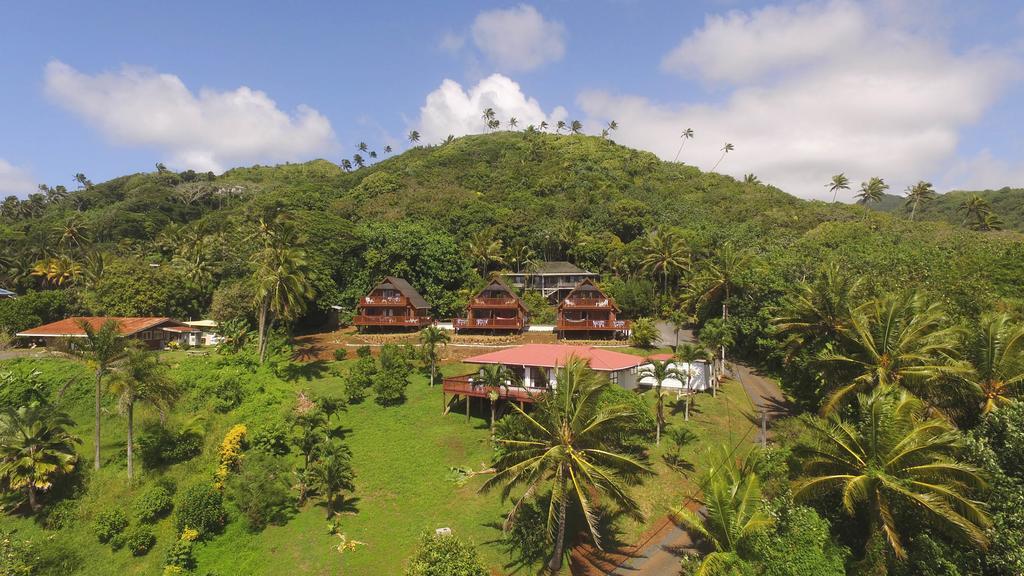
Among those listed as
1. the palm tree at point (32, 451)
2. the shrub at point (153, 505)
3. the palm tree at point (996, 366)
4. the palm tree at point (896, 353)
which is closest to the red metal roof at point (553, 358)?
the palm tree at point (896, 353)

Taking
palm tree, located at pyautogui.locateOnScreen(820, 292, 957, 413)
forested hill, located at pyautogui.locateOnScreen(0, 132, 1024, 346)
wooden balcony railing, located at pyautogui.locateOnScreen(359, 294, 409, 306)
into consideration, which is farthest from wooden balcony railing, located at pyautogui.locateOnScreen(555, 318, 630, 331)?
palm tree, located at pyautogui.locateOnScreen(820, 292, 957, 413)

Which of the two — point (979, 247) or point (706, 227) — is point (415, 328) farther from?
point (979, 247)

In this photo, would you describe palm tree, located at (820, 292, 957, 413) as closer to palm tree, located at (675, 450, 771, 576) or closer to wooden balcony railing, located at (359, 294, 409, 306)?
palm tree, located at (675, 450, 771, 576)

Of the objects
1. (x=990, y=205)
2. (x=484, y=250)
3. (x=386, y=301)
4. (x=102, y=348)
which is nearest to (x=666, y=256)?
(x=484, y=250)

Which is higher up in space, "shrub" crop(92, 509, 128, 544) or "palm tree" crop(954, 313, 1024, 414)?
"palm tree" crop(954, 313, 1024, 414)

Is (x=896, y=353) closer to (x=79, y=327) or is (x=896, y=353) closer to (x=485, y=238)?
(x=485, y=238)

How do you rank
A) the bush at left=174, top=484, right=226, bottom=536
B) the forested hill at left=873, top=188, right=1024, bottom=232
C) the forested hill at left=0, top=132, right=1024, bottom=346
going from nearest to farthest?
1. the bush at left=174, top=484, right=226, bottom=536
2. the forested hill at left=0, top=132, right=1024, bottom=346
3. the forested hill at left=873, top=188, right=1024, bottom=232
